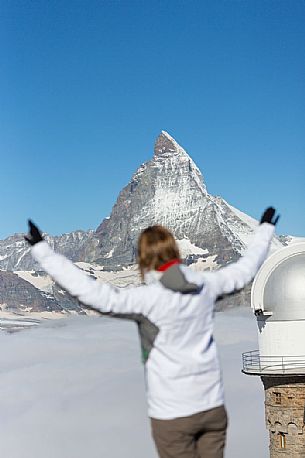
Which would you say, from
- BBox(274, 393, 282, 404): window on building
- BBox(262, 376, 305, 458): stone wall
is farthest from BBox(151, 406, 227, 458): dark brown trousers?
BBox(274, 393, 282, 404): window on building

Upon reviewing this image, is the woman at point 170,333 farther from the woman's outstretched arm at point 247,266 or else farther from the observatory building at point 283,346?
the observatory building at point 283,346

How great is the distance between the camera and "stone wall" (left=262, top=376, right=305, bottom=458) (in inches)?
1142

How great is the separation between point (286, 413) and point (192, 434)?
962 inches

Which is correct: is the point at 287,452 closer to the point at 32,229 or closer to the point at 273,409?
the point at 273,409

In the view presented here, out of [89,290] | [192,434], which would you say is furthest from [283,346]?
[89,290]

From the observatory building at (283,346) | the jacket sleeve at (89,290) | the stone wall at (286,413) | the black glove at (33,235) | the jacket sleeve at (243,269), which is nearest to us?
the jacket sleeve at (89,290)

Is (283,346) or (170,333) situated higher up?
(170,333)

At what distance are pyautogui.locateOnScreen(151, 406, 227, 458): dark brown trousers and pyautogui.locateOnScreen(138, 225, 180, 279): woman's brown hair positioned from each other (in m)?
0.94

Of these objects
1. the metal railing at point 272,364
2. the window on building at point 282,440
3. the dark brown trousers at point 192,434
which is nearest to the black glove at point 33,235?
the dark brown trousers at point 192,434

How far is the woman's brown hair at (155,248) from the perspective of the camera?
18.2 ft

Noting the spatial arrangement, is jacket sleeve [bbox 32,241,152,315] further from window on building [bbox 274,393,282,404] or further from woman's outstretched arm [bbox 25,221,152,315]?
window on building [bbox 274,393,282,404]

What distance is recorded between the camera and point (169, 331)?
18.1 ft

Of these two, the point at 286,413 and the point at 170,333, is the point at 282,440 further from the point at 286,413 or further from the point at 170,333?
the point at 170,333

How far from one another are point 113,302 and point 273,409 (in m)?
25.1
